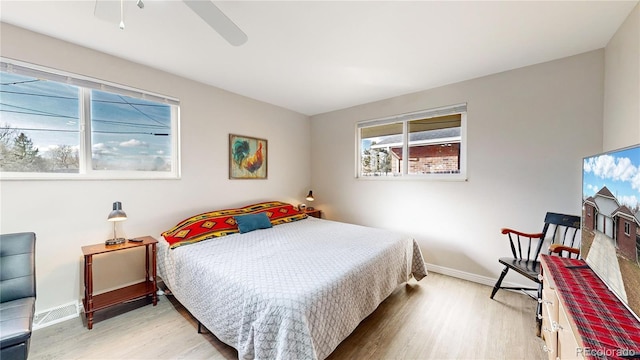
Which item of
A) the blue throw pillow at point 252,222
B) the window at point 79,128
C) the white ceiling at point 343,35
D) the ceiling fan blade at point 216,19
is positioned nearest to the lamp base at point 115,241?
the window at point 79,128

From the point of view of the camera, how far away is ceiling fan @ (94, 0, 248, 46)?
4.01 ft

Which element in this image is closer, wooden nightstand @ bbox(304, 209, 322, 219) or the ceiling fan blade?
the ceiling fan blade

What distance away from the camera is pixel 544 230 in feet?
7.53

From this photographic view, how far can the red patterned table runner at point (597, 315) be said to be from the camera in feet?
2.69

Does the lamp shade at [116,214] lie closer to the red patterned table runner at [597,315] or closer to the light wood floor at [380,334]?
the light wood floor at [380,334]

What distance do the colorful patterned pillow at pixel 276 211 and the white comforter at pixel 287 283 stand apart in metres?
0.64

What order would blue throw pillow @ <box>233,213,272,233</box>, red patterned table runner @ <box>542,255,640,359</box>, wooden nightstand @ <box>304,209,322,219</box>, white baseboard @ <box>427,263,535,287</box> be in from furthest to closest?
wooden nightstand @ <box>304,209,322,219</box> → blue throw pillow @ <box>233,213,272,233</box> → white baseboard @ <box>427,263,535,287</box> → red patterned table runner @ <box>542,255,640,359</box>

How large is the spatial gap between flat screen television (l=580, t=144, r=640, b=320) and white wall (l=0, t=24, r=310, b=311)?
352 centimetres

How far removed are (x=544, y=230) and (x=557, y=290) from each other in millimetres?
1420

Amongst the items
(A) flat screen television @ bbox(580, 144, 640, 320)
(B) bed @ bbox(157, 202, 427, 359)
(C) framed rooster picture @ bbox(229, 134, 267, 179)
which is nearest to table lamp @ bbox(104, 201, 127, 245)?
(B) bed @ bbox(157, 202, 427, 359)

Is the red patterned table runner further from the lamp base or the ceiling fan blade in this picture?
the lamp base

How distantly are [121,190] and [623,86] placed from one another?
4.51m

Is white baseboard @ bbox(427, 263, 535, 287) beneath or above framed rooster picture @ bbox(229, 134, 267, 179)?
beneath

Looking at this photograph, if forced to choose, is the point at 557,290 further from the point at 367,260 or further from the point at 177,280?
the point at 177,280
